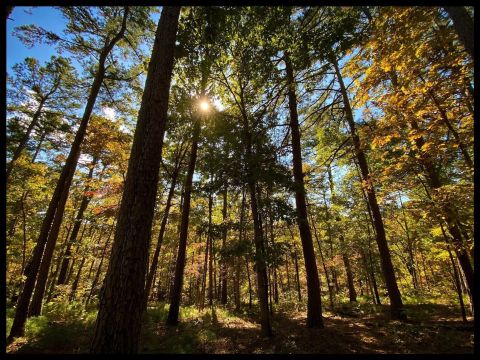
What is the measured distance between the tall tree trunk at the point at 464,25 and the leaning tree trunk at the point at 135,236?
518cm

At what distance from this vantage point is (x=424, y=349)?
6.11 metres

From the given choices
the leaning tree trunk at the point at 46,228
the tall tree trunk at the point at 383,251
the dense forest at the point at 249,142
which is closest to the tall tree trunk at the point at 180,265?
the dense forest at the point at 249,142

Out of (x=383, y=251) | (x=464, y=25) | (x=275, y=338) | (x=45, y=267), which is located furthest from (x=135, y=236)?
(x=383, y=251)

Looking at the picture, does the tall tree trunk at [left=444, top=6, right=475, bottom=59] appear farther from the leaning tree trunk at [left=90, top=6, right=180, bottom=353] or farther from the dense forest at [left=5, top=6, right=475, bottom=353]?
the leaning tree trunk at [left=90, top=6, right=180, bottom=353]

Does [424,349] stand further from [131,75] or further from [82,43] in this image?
[82,43]

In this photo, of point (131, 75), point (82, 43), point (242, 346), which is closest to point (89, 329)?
point (242, 346)

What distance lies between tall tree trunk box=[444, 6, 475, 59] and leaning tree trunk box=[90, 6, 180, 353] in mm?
5179

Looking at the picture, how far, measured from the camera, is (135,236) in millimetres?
3629

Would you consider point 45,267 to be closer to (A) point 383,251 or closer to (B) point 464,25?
(B) point 464,25

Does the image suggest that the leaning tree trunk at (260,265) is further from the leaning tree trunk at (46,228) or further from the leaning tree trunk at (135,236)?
the leaning tree trunk at (46,228)

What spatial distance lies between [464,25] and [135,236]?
20.7ft

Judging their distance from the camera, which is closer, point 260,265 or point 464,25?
point 464,25

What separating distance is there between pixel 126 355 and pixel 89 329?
23.4ft

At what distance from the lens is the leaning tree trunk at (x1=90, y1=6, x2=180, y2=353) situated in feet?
10.6
